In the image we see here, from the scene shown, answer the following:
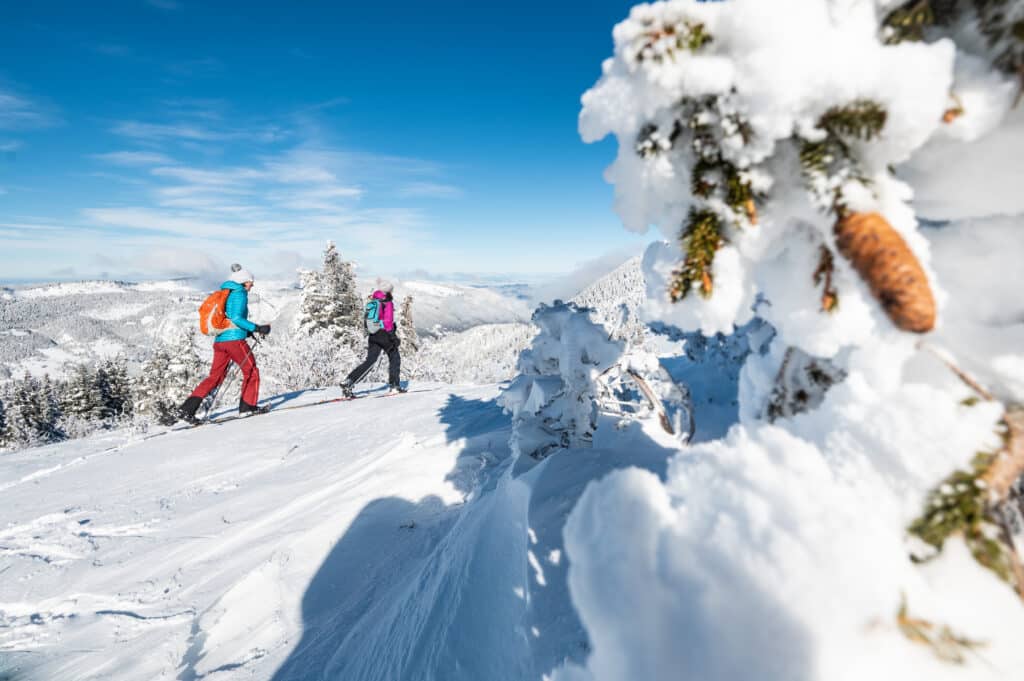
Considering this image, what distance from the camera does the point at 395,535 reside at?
3580mm

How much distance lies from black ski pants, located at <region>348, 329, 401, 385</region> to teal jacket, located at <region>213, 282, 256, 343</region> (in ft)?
7.30

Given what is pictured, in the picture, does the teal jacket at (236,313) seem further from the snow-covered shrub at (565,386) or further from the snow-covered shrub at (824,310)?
the snow-covered shrub at (824,310)

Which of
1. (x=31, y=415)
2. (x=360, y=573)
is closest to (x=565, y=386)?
(x=360, y=573)

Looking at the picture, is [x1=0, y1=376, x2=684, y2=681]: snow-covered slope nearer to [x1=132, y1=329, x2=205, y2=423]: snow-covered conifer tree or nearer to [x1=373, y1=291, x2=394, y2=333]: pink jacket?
[x1=373, y1=291, x2=394, y2=333]: pink jacket

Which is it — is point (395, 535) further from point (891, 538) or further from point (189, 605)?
point (891, 538)

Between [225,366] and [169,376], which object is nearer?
[225,366]

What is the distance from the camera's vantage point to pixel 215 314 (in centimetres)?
762

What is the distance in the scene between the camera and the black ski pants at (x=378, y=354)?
946cm

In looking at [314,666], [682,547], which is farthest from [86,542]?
[682,547]

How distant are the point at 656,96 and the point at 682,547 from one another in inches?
33.3

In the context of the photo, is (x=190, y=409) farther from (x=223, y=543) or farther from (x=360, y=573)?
(x=360, y=573)

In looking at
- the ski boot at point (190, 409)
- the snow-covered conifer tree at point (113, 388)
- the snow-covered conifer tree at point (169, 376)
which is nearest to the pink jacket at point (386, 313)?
the ski boot at point (190, 409)

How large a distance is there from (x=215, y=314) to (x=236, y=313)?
306mm

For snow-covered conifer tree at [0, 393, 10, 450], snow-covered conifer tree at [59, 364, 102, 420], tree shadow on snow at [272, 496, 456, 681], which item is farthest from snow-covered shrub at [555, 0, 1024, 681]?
snow-covered conifer tree at [0, 393, 10, 450]
